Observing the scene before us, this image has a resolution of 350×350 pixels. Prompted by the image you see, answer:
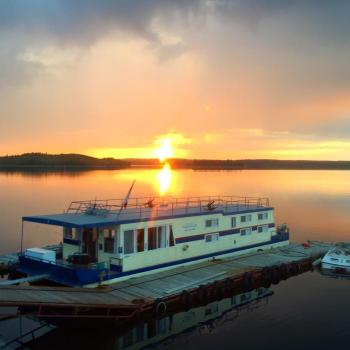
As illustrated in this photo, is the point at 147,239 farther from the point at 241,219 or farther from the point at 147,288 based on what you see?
the point at 241,219

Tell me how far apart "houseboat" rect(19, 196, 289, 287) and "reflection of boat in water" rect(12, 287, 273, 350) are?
2.75m

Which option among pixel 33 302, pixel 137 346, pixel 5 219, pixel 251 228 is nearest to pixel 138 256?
pixel 137 346

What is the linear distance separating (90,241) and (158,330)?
631cm

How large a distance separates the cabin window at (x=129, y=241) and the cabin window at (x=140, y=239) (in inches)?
17.6

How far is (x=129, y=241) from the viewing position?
2367 centimetres

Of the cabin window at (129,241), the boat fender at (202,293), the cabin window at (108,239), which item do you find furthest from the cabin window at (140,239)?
the boat fender at (202,293)

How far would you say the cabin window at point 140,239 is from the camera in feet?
78.9

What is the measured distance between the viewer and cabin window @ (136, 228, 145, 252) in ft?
78.9

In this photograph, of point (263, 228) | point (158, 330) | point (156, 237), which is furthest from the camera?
point (263, 228)

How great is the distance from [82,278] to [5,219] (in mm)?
39050

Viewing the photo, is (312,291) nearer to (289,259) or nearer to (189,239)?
(289,259)

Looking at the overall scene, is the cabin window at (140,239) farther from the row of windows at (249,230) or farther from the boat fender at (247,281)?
the row of windows at (249,230)

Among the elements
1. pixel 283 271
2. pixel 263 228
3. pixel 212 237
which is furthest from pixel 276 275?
pixel 263 228

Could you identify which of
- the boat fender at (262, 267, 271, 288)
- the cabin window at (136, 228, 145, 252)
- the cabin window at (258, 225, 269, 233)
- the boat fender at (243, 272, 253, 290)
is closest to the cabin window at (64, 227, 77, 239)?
the cabin window at (136, 228, 145, 252)
